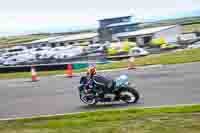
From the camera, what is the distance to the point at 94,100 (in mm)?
13219

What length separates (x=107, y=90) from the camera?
42.2ft

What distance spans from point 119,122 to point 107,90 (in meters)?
3.18

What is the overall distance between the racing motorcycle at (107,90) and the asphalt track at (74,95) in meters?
0.27

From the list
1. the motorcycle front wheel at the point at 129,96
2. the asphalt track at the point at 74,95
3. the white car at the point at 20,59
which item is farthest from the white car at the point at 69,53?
the motorcycle front wheel at the point at 129,96

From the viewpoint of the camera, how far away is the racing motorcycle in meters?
12.7

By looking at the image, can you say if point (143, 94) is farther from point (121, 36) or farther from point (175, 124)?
point (121, 36)

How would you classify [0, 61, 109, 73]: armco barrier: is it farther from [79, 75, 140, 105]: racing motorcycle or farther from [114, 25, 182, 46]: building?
[114, 25, 182, 46]: building

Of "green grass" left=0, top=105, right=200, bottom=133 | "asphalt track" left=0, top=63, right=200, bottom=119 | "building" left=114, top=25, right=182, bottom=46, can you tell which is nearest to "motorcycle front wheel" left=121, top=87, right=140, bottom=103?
"asphalt track" left=0, top=63, right=200, bottom=119

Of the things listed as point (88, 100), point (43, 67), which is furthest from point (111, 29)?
point (88, 100)

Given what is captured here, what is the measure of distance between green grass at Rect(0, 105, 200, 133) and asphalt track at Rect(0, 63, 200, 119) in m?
1.31

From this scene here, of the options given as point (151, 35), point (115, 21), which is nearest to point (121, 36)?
point (151, 35)

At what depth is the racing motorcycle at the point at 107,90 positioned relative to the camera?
41.8 ft

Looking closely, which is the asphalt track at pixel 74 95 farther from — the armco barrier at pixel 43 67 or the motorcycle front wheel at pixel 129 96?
the armco barrier at pixel 43 67

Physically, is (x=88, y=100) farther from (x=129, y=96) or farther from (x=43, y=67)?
(x=43, y=67)
